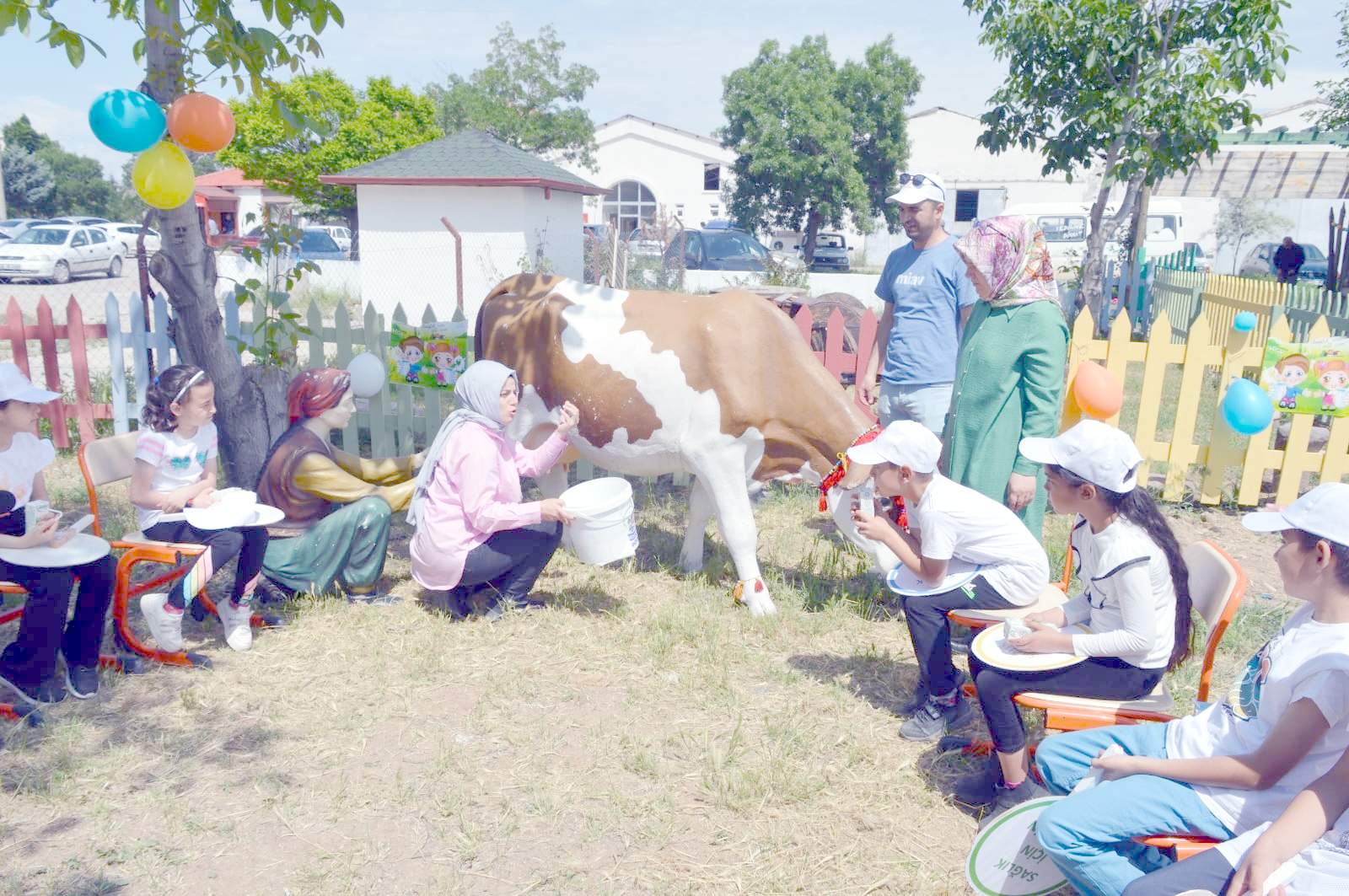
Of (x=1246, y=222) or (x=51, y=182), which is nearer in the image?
(x=1246, y=222)

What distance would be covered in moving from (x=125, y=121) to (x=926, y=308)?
3388 millimetres

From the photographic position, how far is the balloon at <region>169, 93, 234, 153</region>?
4086 millimetres

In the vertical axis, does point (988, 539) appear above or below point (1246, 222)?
below

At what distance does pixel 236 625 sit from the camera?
13.9 ft

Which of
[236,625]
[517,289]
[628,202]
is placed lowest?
[236,625]

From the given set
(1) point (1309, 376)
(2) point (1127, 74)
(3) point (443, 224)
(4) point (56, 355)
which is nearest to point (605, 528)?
(1) point (1309, 376)

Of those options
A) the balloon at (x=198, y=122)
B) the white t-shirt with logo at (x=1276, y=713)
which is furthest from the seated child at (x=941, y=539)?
the balloon at (x=198, y=122)

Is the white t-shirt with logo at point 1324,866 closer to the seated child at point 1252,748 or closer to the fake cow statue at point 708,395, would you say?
the seated child at point 1252,748

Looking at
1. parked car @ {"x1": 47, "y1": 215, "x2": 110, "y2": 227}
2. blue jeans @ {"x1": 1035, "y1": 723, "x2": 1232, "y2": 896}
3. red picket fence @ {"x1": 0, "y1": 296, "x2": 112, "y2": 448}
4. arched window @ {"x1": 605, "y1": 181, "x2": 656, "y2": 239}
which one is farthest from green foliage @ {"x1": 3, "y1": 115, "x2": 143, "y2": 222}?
blue jeans @ {"x1": 1035, "y1": 723, "x2": 1232, "y2": 896}

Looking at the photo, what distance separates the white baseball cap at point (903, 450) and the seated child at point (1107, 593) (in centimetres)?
43

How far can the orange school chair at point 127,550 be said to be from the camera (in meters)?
3.91

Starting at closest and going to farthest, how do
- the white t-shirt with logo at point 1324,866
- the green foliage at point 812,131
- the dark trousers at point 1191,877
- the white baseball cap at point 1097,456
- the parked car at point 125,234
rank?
the white t-shirt with logo at point 1324,866
the dark trousers at point 1191,877
the white baseball cap at point 1097,456
the parked car at point 125,234
the green foliage at point 812,131

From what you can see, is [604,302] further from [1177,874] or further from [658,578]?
[1177,874]

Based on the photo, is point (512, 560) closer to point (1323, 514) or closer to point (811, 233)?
point (1323, 514)
